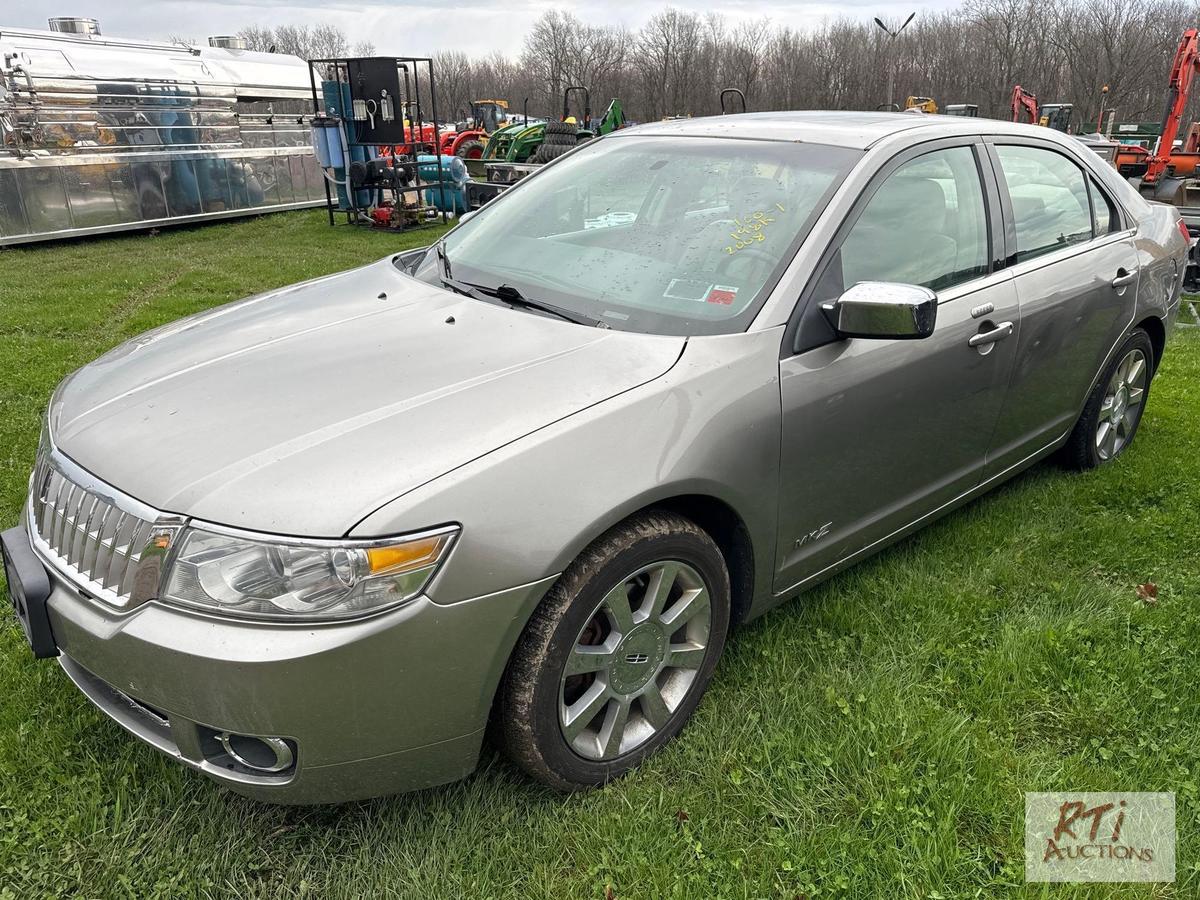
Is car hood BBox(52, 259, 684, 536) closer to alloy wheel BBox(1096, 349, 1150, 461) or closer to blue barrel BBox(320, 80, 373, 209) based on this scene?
alloy wheel BBox(1096, 349, 1150, 461)

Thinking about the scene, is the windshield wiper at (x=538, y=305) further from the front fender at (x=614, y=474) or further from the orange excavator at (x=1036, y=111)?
the orange excavator at (x=1036, y=111)

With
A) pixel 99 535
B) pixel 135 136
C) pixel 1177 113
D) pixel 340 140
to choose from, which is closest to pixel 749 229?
pixel 99 535

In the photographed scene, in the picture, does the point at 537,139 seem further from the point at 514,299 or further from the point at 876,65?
the point at 876,65

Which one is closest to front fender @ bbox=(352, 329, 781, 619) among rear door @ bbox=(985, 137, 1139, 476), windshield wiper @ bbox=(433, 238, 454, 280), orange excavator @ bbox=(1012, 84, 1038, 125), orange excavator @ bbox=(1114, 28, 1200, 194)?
windshield wiper @ bbox=(433, 238, 454, 280)

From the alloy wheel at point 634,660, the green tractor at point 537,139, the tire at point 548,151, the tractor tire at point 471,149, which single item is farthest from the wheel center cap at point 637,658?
the tractor tire at point 471,149

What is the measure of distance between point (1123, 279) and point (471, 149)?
18.1 meters

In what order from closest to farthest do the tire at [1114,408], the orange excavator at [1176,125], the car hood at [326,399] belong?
the car hood at [326,399] → the tire at [1114,408] → the orange excavator at [1176,125]

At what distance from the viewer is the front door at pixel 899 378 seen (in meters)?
2.50

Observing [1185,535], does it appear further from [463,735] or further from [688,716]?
[463,735]

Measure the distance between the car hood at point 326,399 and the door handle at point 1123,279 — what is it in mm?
2351

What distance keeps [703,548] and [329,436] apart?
969 millimetres

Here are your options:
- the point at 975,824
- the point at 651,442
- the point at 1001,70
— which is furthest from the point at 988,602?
the point at 1001,70

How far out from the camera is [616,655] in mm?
2211

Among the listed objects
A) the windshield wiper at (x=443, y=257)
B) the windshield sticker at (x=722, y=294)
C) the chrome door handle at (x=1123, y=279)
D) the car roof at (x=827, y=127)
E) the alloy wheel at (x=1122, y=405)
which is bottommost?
the alloy wheel at (x=1122, y=405)
